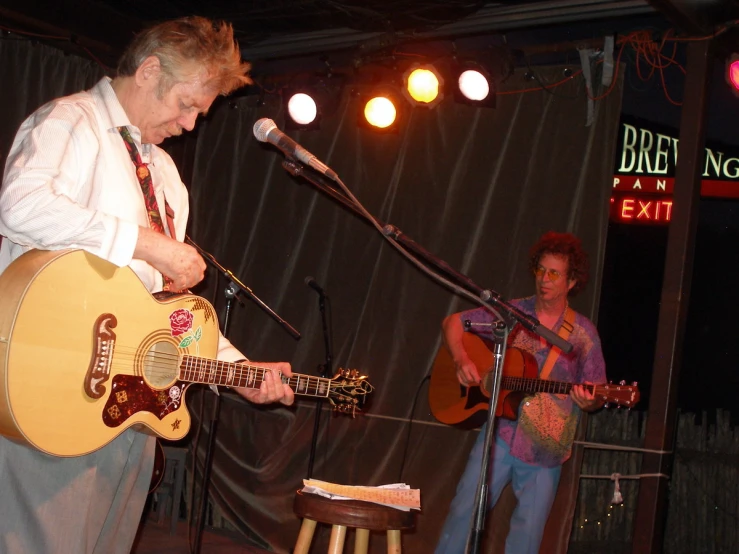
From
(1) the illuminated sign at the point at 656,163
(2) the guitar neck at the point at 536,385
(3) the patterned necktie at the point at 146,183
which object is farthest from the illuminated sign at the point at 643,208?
(3) the patterned necktie at the point at 146,183

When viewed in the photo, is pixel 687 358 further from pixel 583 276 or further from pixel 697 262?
pixel 583 276

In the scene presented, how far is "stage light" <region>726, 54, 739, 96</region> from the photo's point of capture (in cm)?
414

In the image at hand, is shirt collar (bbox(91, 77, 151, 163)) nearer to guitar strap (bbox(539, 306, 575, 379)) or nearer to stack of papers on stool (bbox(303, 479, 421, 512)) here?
stack of papers on stool (bbox(303, 479, 421, 512))

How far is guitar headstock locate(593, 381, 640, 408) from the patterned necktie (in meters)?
2.62

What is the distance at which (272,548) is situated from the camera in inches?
224

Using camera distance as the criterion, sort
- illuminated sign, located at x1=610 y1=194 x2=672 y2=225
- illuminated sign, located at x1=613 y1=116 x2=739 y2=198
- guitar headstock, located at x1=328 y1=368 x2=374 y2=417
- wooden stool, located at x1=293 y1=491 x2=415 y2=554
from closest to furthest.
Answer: wooden stool, located at x1=293 y1=491 x2=415 y2=554 → guitar headstock, located at x1=328 y1=368 x2=374 y2=417 → illuminated sign, located at x1=613 y1=116 x2=739 y2=198 → illuminated sign, located at x1=610 y1=194 x2=672 y2=225

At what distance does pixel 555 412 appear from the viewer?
4395mm

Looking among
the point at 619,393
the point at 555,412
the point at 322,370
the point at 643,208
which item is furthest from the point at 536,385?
the point at 643,208

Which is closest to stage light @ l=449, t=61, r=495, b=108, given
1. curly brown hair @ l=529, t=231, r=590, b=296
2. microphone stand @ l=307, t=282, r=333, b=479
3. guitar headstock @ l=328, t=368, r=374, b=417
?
curly brown hair @ l=529, t=231, r=590, b=296

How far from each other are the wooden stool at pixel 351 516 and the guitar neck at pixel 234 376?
0.40m

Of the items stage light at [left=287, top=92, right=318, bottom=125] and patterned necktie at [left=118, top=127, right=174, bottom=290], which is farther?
stage light at [left=287, top=92, right=318, bottom=125]

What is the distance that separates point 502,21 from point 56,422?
12.4 ft

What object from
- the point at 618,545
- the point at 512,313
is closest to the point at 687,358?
the point at 618,545

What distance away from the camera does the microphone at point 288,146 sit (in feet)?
7.75
